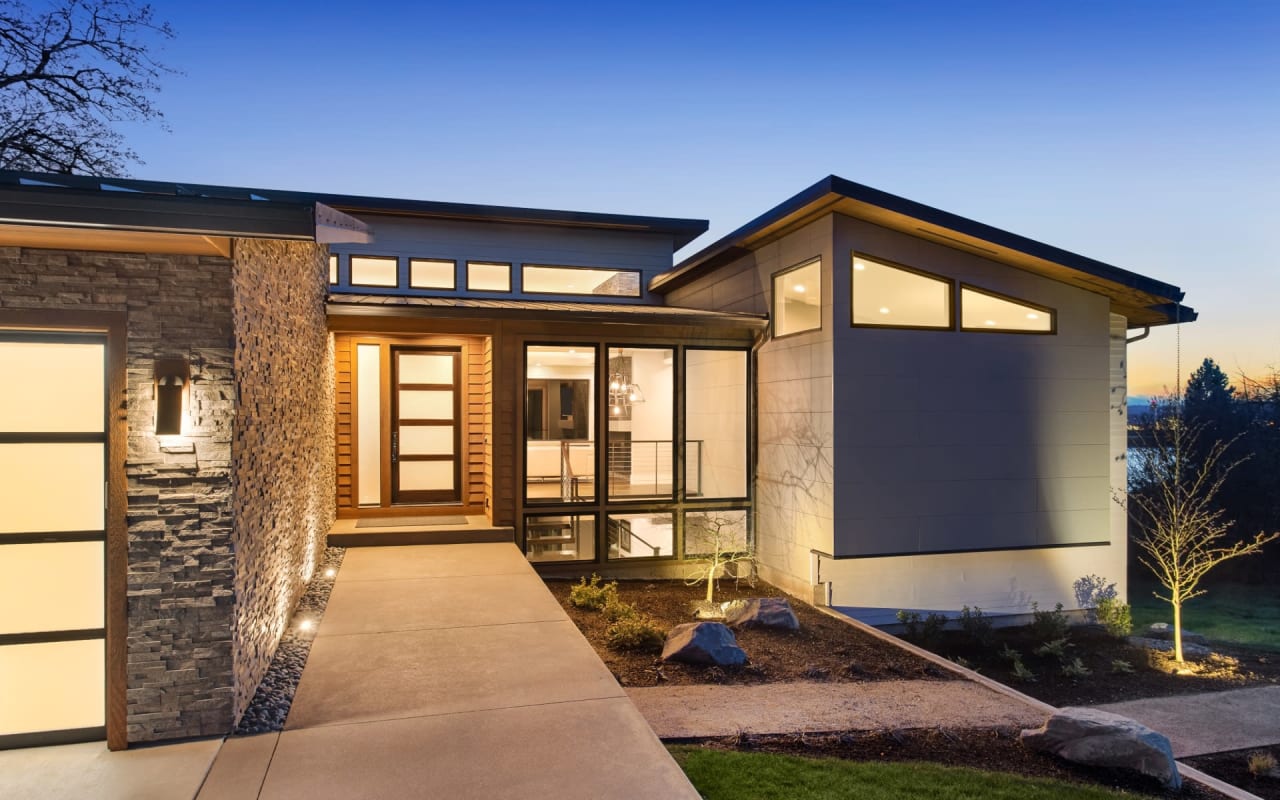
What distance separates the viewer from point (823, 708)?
200 inches

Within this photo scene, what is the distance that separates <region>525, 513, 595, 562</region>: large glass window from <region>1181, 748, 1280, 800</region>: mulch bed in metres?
6.19

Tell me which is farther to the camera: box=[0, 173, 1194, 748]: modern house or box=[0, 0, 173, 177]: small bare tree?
box=[0, 0, 173, 177]: small bare tree

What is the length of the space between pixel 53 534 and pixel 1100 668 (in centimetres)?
885

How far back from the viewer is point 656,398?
9891 mm

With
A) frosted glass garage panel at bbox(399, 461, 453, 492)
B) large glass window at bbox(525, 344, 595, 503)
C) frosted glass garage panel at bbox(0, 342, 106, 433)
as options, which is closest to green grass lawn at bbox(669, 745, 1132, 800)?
frosted glass garage panel at bbox(0, 342, 106, 433)

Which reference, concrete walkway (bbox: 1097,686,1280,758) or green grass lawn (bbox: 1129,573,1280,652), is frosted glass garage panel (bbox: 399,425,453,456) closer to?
concrete walkway (bbox: 1097,686,1280,758)

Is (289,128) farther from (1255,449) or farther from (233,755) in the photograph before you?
(1255,449)

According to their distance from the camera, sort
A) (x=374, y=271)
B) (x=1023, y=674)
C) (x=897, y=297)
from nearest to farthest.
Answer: (x=1023, y=674) → (x=897, y=297) → (x=374, y=271)

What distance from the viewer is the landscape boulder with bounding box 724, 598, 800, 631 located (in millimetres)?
7078

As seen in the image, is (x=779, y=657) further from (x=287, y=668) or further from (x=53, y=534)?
(x=53, y=534)

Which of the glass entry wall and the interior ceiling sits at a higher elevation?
the interior ceiling

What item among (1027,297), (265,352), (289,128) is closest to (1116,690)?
(1027,297)

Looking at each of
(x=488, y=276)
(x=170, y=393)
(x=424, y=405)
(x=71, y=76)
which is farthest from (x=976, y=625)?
(x=71, y=76)

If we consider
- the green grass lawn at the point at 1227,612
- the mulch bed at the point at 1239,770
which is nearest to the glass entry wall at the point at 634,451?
the mulch bed at the point at 1239,770
